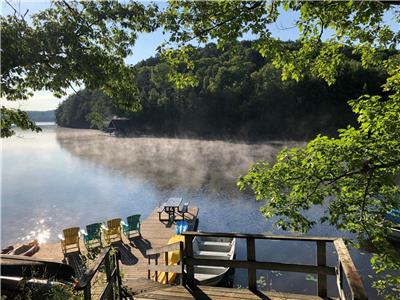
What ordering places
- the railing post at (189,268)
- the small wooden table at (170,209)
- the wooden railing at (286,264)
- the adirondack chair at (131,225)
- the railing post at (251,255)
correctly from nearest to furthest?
1. the wooden railing at (286,264)
2. the railing post at (251,255)
3. the railing post at (189,268)
4. the adirondack chair at (131,225)
5. the small wooden table at (170,209)

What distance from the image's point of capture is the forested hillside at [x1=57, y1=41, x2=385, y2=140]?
6275cm

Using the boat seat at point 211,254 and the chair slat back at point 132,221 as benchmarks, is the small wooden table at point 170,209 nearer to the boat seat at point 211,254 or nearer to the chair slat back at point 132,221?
the chair slat back at point 132,221

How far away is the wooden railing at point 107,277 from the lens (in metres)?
3.43

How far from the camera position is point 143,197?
27.2 m

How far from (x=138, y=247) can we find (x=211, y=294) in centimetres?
999

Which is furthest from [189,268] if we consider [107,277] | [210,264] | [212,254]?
[212,254]

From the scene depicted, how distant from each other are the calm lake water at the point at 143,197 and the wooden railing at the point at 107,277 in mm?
2526

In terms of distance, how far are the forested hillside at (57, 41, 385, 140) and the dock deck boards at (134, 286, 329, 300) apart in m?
51.5

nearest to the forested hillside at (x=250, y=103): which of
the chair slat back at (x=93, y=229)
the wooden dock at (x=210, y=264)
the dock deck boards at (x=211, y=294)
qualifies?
the chair slat back at (x=93, y=229)

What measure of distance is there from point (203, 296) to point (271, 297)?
3.45 feet

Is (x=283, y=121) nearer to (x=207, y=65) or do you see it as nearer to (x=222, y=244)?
(x=207, y=65)

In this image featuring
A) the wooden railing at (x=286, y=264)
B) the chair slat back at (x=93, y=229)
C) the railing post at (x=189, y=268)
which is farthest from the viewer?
the chair slat back at (x=93, y=229)

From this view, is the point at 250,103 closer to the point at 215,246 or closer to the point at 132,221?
the point at 132,221

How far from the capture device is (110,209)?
2430cm
